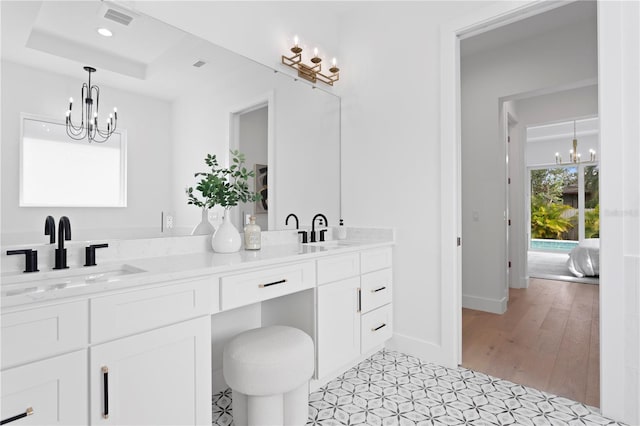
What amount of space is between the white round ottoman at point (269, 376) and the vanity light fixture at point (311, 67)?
1.99m

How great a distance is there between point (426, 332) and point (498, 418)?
0.77 m

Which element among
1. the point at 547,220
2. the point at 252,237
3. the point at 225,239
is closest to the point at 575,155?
the point at 547,220

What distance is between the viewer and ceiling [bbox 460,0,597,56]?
2.99 meters

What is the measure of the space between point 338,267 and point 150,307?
1136mm

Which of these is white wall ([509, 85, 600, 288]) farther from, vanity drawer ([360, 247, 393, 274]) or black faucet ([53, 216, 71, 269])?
black faucet ([53, 216, 71, 269])

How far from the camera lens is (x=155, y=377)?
127 cm

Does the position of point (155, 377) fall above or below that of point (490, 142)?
below

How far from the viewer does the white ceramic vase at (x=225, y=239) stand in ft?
6.40

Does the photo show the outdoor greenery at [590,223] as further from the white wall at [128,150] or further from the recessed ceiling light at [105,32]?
the recessed ceiling light at [105,32]

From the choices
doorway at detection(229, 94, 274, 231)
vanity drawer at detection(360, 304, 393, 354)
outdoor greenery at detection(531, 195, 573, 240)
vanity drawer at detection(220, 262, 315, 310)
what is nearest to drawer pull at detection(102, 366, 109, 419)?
vanity drawer at detection(220, 262, 315, 310)

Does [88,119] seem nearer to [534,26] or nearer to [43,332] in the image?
[43,332]

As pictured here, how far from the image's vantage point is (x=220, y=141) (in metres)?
2.11

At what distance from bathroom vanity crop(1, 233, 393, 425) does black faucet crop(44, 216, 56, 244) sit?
6.5 inches

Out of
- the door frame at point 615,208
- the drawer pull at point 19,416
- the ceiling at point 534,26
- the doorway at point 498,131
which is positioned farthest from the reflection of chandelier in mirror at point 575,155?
the drawer pull at point 19,416
